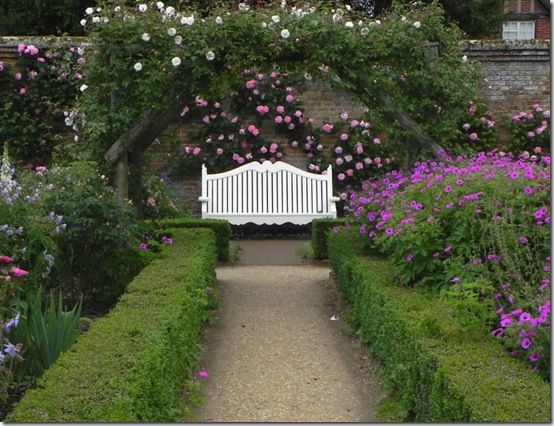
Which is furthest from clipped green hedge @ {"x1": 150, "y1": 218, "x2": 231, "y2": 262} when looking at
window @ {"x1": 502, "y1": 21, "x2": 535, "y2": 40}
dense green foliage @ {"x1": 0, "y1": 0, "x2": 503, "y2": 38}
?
window @ {"x1": 502, "y1": 21, "x2": 535, "y2": 40}

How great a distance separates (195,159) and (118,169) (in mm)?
4867

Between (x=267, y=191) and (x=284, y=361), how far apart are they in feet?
22.2

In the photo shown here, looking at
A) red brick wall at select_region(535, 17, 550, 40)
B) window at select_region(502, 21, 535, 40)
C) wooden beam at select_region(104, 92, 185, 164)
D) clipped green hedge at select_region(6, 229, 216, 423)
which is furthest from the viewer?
window at select_region(502, 21, 535, 40)

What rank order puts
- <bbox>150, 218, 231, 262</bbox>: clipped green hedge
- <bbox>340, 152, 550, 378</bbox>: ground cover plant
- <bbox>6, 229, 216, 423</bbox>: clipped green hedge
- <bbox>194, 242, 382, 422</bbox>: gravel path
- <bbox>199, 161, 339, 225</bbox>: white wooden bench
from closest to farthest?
<bbox>6, 229, 216, 423</bbox>: clipped green hedge < <bbox>194, 242, 382, 422</bbox>: gravel path < <bbox>340, 152, 550, 378</bbox>: ground cover plant < <bbox>150, 218, 231, 262</bbox>: clipped green hedge < <bbox>199, 161, 339, 225</bbox>: white wooden bench

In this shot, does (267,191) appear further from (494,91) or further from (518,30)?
(518,30)

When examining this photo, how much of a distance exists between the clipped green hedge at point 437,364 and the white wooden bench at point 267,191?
19.0ft

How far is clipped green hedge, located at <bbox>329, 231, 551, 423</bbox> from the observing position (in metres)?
3.47

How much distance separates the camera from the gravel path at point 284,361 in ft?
16.1

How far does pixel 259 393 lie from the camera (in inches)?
205

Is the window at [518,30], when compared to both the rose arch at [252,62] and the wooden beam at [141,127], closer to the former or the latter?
the rose arch at [252,62]

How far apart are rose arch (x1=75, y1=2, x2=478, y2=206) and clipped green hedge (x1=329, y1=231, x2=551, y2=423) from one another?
7.57ft

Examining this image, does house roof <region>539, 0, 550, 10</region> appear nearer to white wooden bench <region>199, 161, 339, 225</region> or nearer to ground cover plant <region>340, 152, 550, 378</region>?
white wooden bench <region>199, 161, 339, 225</region>

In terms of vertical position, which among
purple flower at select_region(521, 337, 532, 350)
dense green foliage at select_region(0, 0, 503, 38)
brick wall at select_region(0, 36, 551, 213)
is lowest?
purple flower at select_region(521, 337, 532, 350)

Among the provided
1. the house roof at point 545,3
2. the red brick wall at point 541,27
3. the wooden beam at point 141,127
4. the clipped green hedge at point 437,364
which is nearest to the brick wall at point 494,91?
the wooden beam at point 141,127
